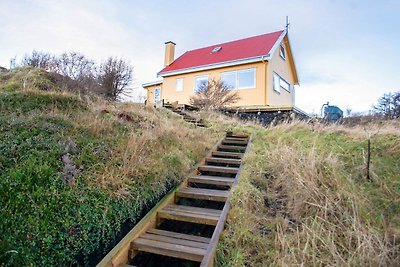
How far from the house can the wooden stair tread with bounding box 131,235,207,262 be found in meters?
9.15

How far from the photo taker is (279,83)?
1574cm

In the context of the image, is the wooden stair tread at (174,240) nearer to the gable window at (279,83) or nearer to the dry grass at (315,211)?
the dry grass at (315,211)

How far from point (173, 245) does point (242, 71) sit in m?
13.0

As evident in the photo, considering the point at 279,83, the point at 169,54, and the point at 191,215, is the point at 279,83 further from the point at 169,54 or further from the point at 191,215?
the point at 191,215

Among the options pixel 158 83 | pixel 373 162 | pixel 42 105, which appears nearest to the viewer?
pixel 373 162

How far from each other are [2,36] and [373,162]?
12.7 metres

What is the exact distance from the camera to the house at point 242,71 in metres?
13.9

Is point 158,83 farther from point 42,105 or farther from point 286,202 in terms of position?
point 286,202

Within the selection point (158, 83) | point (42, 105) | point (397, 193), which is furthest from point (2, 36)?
point (397, 193)

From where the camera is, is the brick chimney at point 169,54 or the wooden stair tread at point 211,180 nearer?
the wooden stair tread at point 211,180

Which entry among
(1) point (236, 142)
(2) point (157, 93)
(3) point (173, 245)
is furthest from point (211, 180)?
(2) point (157, 93)

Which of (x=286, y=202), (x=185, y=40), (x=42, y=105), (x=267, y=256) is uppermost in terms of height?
(x=185, y=40)

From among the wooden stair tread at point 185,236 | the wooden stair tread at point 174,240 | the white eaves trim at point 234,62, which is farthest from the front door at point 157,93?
the wooden stair tread at point 174,240

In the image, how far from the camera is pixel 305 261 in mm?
2635
